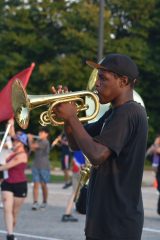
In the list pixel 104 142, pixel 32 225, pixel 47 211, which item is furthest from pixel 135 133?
pixel 47 211

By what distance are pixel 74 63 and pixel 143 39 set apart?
13.8 ft

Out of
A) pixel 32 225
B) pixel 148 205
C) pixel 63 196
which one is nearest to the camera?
pixel 32 225

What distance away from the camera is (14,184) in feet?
31.5

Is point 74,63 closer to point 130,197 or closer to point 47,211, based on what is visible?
point 47,211

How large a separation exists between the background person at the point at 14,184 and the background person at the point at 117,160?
511cm

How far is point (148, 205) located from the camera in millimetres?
14977

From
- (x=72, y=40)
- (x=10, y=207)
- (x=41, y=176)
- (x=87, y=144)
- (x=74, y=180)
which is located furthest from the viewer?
(x=72, y=40)

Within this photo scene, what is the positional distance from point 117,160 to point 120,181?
0.38ft

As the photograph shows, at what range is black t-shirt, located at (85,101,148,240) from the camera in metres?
4.10

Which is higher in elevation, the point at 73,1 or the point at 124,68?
the point at 73,1

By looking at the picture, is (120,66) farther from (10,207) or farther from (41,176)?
(41,176)

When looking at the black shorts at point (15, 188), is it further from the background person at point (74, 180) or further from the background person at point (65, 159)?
the background person at point (65, 159)

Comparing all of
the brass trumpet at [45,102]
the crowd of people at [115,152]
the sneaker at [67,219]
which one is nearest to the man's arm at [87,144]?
the crowd of people at [115,152]

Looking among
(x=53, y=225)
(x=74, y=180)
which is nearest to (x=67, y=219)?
(x=53, y=225)
